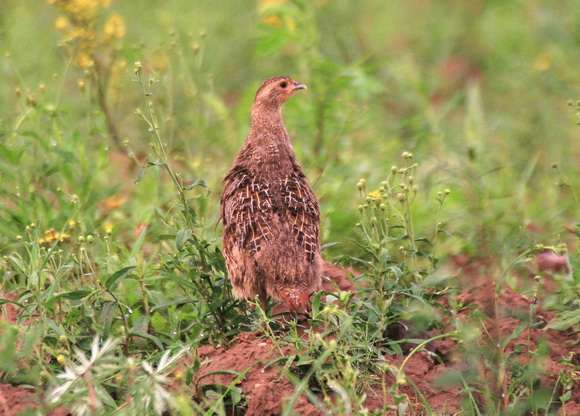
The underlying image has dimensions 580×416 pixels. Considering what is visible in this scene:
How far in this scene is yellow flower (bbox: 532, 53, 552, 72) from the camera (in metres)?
10.1

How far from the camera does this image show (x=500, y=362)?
15.7ft

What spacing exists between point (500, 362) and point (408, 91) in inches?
206

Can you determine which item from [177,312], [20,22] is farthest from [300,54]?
[177,312]

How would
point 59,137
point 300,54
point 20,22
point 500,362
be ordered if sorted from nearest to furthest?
point 500,362, point 59,137, point 300,54, point 20,22

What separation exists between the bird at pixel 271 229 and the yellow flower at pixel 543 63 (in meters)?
4.36

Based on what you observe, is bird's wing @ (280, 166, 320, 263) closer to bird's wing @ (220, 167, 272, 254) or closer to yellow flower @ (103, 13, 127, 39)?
bird's wing @ (220, 167, 272, 254)

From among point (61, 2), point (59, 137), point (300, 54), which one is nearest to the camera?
point (59, 137)

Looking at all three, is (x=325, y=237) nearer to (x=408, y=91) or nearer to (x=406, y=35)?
(x=408, y=91)

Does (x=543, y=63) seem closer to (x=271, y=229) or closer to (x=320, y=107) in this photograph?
(x=320, y=107)

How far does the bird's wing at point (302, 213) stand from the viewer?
572cm

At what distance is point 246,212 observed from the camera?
5.81 meters

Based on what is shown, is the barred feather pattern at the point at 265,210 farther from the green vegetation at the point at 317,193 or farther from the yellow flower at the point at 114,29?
the yellow flower at the point at 114,29

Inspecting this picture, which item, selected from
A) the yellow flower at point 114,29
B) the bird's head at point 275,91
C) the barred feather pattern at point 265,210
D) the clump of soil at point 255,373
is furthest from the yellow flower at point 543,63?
the clump of soil at point 255,373

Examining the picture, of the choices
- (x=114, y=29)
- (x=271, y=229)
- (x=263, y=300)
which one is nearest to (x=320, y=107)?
(x=114, y=29)
